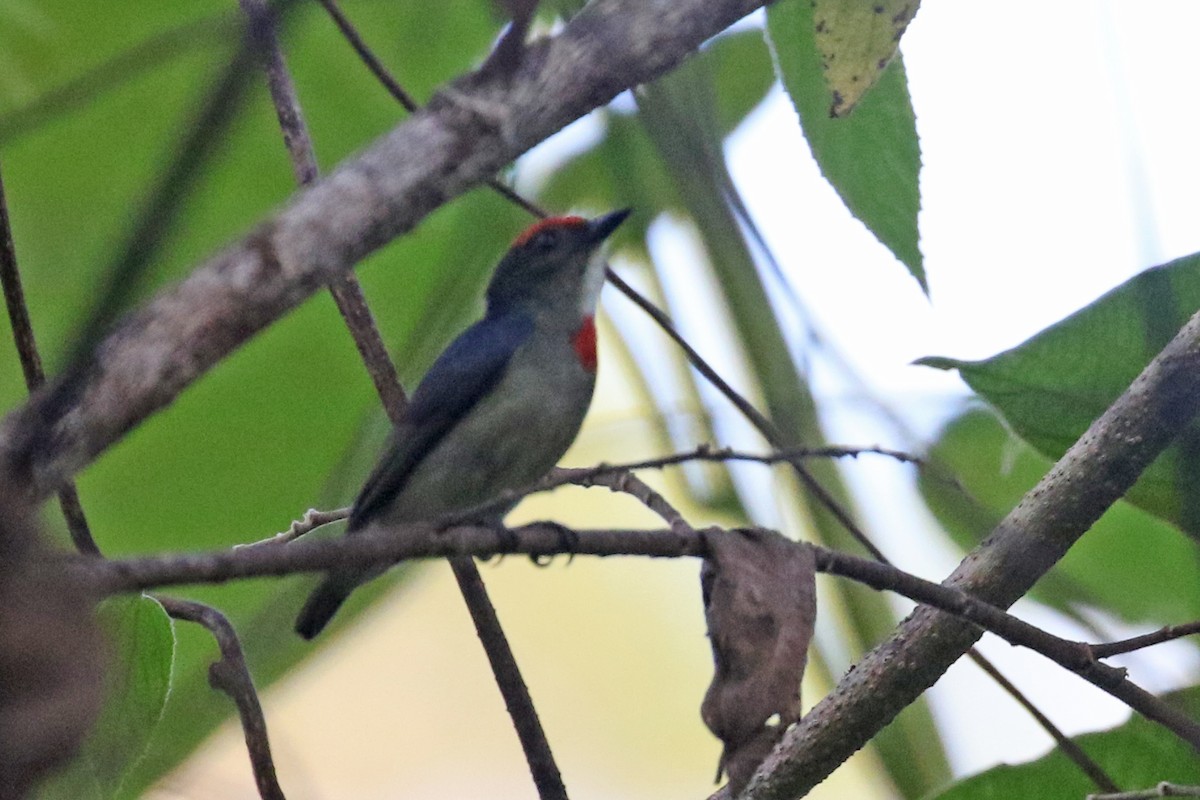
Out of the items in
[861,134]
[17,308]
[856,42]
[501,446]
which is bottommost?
[501,446]

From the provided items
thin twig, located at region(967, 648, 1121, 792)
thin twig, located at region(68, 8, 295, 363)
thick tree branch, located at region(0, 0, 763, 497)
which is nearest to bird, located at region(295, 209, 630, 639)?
thin twig, located at region(967, 648, 1121, 792)

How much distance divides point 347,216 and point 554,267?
1.80 metres

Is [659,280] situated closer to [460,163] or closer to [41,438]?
[460,163]

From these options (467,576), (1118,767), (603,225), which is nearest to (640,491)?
(467,576)

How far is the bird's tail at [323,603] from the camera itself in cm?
207

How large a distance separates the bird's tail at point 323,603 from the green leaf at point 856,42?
117cm

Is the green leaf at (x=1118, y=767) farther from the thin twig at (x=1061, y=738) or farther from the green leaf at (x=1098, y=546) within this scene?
the green leaf at (x=1098, y=546)

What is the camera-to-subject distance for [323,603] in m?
2.13

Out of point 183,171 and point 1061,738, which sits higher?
point 183,171

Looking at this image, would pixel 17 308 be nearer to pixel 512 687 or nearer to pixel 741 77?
pixel 512 687

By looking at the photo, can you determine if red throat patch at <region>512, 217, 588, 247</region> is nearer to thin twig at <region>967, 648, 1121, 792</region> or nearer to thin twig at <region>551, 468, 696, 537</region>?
thin twig at <region>551, 468, 696, 537</region>

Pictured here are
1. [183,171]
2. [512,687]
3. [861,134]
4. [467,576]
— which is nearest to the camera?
[183,171]

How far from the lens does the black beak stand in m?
2.40

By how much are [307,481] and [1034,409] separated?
1506 mm
